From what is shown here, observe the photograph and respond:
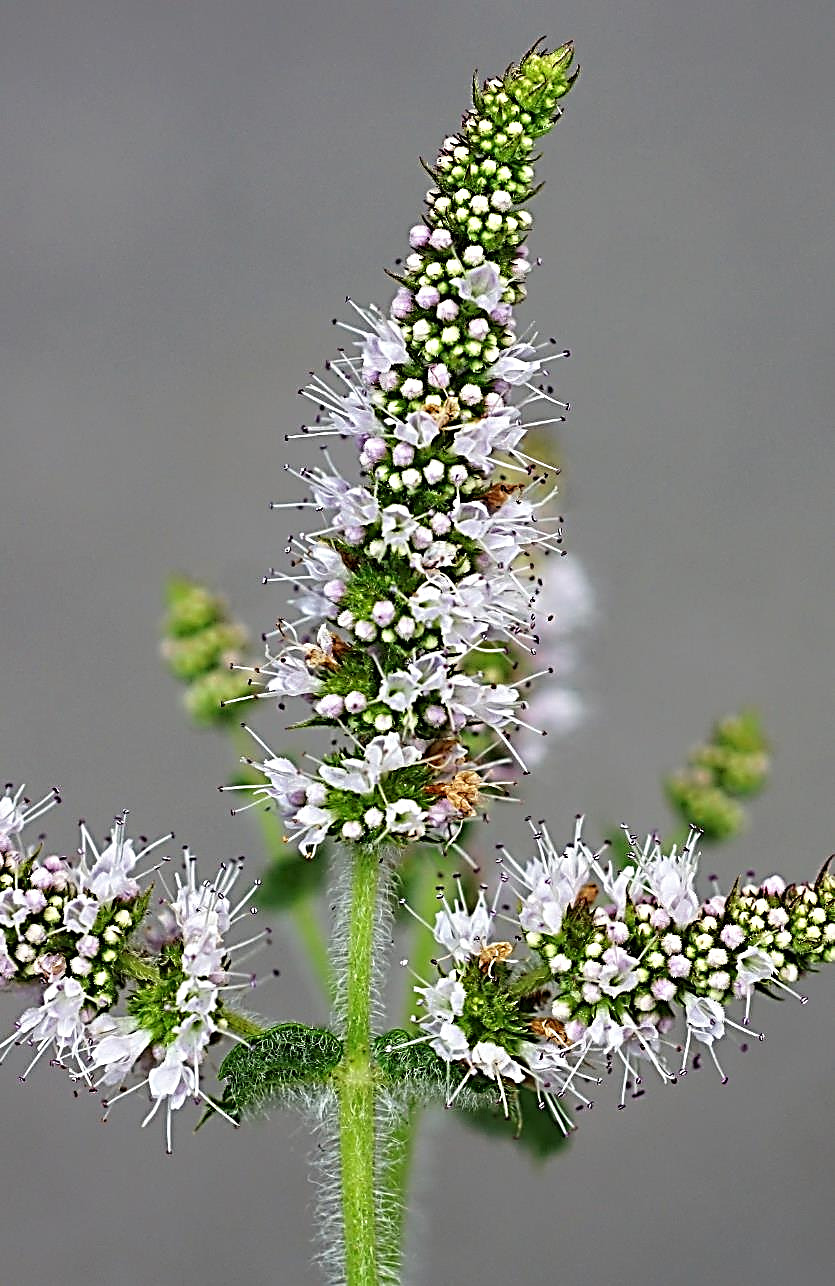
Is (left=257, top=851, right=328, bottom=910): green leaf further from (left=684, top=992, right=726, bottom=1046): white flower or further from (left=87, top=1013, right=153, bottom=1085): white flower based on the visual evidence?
(left=684, top=992, right=726, bottom=1046): white flower

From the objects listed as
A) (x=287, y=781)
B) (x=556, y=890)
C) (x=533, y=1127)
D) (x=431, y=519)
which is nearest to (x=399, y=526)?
(x=431, y=519)

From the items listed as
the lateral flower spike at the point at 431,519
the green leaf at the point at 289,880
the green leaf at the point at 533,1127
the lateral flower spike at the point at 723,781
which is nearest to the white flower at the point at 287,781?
the lateral flower spike at the point at 431,519

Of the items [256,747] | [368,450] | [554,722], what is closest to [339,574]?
[368,450]

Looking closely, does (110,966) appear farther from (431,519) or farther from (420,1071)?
(431,519)

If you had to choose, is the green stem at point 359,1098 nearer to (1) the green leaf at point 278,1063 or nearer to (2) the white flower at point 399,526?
(1) the green leaf at point 278,1063

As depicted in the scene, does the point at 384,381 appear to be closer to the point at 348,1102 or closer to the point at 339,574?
the point at 339,574

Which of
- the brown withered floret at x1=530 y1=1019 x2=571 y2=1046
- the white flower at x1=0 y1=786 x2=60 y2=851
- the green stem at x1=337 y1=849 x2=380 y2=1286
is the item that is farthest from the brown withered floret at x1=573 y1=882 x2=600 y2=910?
the white flower at x1=0 y1=786 x2=60 y2=851
